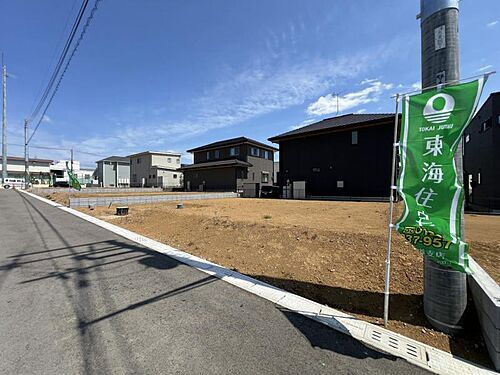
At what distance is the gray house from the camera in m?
50.2

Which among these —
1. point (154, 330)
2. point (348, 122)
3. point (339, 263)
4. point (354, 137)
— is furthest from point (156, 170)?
point (154, 330)

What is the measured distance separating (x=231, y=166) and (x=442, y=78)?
26.7 meters

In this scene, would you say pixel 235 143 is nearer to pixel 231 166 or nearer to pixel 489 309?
pixel 231 166

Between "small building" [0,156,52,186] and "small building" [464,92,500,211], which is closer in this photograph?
"small building" [464,92,500,211]

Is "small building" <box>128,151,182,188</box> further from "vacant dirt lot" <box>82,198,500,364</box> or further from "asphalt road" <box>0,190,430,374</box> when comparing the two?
"asphalt road" <box>0,190,430,374</box>

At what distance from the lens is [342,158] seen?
21.8 m

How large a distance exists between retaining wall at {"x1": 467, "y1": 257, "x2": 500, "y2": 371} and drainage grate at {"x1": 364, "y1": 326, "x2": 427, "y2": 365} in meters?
Answer: 0.53

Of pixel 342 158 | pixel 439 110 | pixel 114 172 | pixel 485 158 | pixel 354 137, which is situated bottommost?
pixel 439 110

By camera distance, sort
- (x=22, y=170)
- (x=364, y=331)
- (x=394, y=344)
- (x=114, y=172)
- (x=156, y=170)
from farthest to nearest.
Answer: (x=22, y=170), (x=114, y=172), (x=156, y=170), (x=364, y=331), (x=394, y=344)

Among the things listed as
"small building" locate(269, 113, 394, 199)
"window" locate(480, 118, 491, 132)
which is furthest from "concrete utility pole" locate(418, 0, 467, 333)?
"small building" locate(269, 113, 394, 199)

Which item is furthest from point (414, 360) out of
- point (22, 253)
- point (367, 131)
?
point (367, 131)

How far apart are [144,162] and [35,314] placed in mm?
45548

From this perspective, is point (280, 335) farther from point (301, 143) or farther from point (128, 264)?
point (301, 143)

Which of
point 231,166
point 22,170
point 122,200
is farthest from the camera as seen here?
point 22,170
